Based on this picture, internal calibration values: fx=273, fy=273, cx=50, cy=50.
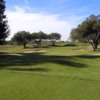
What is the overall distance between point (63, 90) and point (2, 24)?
1238 inches

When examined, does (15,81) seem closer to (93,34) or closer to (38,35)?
(93,34)

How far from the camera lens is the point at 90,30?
60.0 metres

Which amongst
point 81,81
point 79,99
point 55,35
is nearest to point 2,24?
point 81,81

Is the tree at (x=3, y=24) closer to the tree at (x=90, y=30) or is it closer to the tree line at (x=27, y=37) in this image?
the tree at (x=90, y=30)

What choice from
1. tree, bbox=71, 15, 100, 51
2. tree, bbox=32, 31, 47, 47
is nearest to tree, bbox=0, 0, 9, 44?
tree, bbox=71, 15, 100, 51

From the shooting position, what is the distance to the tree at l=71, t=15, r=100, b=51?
59.3 metres

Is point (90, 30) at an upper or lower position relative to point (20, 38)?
upper

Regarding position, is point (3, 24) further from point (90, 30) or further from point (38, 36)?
point (38, 36)

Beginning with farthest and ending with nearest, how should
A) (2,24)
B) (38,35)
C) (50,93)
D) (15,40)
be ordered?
(38,35), (15,40), (2,24), (50,93)

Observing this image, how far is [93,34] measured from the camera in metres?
61.1

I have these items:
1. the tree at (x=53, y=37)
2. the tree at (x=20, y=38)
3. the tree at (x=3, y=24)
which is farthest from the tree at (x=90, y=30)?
the tree at (x=53, y=37)

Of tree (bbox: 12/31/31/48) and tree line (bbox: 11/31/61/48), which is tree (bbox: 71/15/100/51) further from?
tree (bbox: 12/31/31/48)

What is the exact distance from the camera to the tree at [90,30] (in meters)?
59.3

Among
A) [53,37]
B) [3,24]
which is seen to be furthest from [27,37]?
[3,24]
